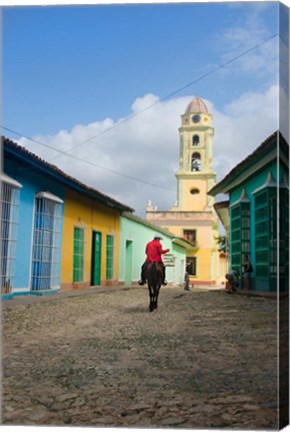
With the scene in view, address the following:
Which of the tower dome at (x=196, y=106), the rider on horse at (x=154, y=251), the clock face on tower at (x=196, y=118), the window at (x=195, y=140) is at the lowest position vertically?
the rider on horse at (x=154, y=251)

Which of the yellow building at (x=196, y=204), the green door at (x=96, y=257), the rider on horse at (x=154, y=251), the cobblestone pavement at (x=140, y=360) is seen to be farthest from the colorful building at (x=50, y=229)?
the yellow building at (x=196, y=204)

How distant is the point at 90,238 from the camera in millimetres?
3490

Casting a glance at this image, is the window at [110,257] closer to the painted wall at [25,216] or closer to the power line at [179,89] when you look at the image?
the painted wall at [25,216]

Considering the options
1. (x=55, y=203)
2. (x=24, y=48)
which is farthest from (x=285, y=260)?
(x=24, y=48)

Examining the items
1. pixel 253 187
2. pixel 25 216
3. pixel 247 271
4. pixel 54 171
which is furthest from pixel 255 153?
pixel 25 216

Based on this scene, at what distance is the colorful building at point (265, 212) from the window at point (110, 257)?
83cm

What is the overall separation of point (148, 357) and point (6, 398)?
88 cm

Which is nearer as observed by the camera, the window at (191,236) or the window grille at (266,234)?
the window grille at (266,234)

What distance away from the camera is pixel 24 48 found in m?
3.33

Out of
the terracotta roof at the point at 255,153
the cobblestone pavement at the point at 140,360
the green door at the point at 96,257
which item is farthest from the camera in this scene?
the green door at the point at 96,257

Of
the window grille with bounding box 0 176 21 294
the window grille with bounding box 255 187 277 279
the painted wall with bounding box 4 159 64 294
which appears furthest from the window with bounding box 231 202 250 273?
the window grille with bounding box 0 176 21 294

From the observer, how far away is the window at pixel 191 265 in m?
3.29

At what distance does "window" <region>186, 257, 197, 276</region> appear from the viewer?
10.8ft

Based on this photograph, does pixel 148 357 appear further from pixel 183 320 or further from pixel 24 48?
pixel 24 48
